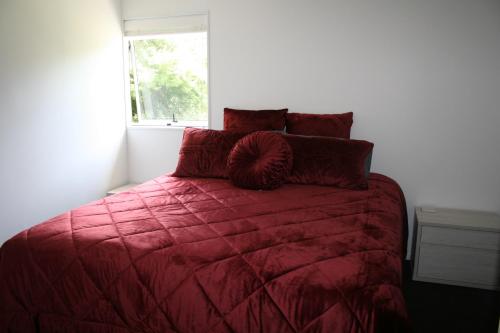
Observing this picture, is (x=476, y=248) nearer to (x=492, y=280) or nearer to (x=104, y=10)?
(x=492, y=280)

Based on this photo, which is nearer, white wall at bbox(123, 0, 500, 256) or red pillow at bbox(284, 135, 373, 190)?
red pillow at bbox(284, 135, 373, 190)

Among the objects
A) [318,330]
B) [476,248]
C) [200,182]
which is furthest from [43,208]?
[476,248]

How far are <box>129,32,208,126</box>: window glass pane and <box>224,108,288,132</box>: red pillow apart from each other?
55cm

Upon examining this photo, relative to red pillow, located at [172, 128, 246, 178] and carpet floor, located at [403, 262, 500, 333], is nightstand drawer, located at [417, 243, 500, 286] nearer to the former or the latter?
carpet floor, located at [403, 262, 500, 333]

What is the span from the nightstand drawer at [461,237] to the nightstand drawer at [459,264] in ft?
0.11

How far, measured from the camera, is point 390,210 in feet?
6.08

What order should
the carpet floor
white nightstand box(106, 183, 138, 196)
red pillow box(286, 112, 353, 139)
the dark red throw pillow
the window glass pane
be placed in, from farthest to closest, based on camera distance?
the window glass pane, white nightstand box(106, 183, 138, 196), red pillow box(286, 112, 353, 139), the dark red throw pillow, the carpet floor

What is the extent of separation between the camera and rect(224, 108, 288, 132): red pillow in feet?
8.84

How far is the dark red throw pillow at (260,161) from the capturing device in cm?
214

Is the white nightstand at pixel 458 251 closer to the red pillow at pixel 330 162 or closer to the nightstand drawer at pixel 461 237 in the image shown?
the nightstand drawer at pixel 461 237

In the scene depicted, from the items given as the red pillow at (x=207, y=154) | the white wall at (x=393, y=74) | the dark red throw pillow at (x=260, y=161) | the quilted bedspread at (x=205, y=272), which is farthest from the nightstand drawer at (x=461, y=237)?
the red pillow at (x=207, y=154)

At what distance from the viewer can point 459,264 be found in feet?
7.30

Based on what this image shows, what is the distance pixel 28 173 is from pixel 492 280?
313cm

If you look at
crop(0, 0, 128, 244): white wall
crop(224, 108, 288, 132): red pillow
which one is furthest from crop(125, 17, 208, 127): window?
crop(224, 108, 288, 132): red pillow
